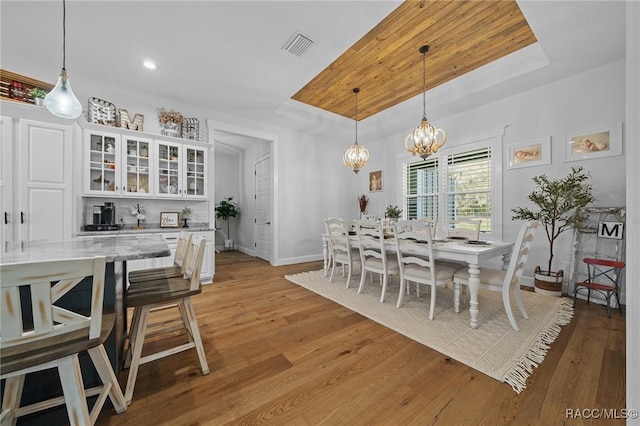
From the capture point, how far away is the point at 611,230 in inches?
104

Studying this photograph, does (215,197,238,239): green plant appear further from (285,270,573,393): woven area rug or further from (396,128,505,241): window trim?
(396,128,505,241): window trim

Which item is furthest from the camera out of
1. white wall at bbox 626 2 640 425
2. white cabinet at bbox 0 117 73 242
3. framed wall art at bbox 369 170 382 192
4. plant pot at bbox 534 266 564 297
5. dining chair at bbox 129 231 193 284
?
framed wall art at bbox 369 170 382 192

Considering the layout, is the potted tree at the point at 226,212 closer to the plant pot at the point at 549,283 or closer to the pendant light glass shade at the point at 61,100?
the pendant light glass shade at the point at 61,100

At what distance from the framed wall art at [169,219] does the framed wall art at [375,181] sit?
4.08 m

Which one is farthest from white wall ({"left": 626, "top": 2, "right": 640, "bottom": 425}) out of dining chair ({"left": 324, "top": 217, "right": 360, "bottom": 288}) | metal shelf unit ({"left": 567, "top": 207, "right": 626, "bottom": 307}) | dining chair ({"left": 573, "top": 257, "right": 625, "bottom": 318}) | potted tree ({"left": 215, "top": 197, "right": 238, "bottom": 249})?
potted tree ({"left": 215, "top": 197, "right": 238, "bottom": 249})

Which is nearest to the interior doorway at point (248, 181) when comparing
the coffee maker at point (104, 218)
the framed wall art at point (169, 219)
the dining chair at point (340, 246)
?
the framed wall art at point (169, 219)

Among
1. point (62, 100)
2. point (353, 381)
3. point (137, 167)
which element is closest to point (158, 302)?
point (353, 381)

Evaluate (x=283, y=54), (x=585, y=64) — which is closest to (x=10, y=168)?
(x=283, y=54)

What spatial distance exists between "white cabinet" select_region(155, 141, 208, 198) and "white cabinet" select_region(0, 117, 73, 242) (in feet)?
3.21

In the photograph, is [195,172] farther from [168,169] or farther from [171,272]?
[171,272]

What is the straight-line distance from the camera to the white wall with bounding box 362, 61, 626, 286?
275cm

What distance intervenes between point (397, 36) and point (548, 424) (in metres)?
3.37

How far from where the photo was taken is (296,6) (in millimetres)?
2041

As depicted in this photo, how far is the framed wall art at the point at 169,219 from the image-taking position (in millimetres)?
3695
